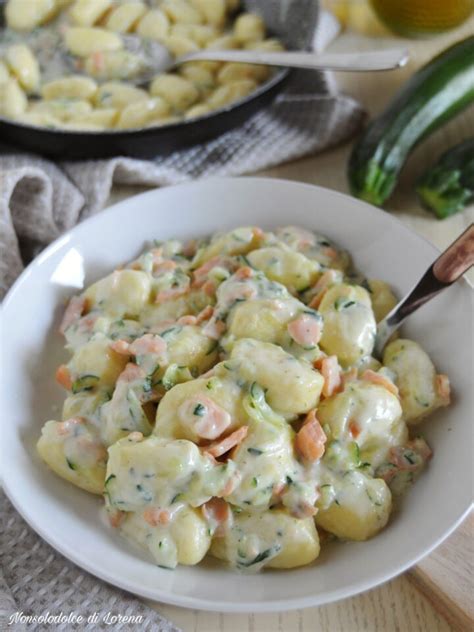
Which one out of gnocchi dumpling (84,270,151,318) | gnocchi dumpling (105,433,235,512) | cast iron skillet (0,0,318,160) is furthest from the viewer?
cast iron skillet (0,0,318,160)

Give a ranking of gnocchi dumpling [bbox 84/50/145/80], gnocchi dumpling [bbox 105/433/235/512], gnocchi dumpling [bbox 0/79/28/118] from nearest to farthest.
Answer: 1. gnocchi dumpling [bbox 105/433/235/512]
2. gnocchi dumpling [bbox 0/79/28/118]
3. gnocchi dumpling [bbox 84/50/145/80]

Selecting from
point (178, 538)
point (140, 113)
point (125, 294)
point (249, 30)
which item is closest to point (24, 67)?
point (140, 113)

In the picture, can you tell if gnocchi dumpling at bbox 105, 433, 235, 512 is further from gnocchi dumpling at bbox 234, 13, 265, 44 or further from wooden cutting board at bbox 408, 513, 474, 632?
gnocchi dumpling at bbox 234, 13, 265, 44

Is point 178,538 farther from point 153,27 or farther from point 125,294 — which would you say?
point 153,27

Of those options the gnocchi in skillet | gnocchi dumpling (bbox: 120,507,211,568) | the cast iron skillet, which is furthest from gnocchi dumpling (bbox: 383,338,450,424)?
the cast iron skillet

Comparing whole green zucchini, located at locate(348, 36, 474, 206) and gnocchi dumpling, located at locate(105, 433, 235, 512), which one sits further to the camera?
whole green zucchini, located at locate(348, 36, 474, 206)
